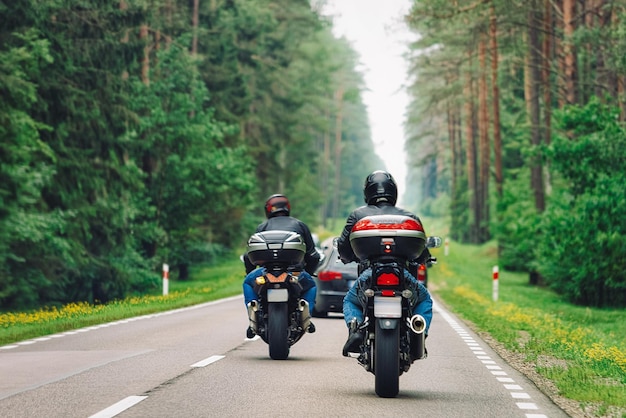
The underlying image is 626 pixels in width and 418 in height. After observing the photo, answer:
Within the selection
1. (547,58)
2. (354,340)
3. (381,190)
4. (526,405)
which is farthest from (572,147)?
(354,340)

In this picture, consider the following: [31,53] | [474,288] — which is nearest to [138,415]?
[31,53]

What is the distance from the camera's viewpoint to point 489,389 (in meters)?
10.5

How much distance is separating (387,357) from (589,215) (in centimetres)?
2029

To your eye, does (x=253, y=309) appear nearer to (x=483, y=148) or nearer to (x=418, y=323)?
(x=418, y=323)

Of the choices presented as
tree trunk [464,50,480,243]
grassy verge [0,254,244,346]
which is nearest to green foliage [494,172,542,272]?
grassy verge [0,254,244,346]

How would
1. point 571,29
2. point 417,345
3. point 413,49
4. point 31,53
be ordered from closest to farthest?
point 417,345 → point 31,53 → point 571,29 → point 413,49

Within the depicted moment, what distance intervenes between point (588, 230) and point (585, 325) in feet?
15.0

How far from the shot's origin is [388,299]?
915 centimetres

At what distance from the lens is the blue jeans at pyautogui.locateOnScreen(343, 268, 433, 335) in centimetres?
958

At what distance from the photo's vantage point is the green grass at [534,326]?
11.0 metres

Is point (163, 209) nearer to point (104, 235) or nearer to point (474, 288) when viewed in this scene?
point (104, 235)

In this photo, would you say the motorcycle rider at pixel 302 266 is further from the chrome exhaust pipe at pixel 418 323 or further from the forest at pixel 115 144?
the forest at pixel 115 144

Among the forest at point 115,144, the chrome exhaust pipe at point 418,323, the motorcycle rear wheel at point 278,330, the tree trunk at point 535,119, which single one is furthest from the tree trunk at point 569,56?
the chrome exhaust pipe at point 418,323

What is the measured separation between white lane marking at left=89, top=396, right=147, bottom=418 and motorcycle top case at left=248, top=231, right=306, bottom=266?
3604mm
